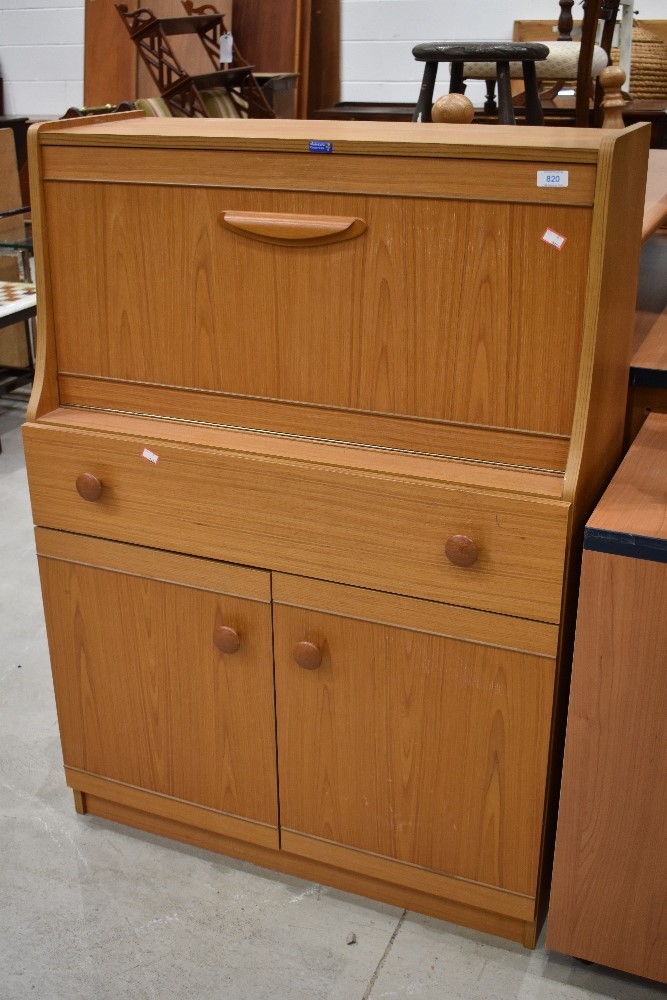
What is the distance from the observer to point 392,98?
6.10 metres

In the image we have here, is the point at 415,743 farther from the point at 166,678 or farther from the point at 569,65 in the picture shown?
the point at 569,65

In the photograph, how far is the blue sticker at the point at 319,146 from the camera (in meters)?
1.45

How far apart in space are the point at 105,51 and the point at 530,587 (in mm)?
6014

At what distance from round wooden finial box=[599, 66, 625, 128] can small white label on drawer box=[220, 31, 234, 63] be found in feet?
12.3

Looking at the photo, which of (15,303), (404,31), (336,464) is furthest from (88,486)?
(404,31)

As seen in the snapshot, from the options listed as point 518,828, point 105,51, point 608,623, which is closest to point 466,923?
point 518,828

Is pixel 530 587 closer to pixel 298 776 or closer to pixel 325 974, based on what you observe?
pixel 298 776

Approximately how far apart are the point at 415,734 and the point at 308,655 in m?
0.21

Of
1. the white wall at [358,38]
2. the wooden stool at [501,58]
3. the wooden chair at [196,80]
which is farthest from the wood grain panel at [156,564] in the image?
the white wall at [358,38]

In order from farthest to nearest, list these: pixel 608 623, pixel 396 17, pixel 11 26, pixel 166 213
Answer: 1. pixel 11 26
2. pixel 396 17
3. pixel 166 213
4. pixel 608 623

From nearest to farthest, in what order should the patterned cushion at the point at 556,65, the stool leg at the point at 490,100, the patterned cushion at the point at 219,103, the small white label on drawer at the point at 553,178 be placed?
the small white label on drawer at the point at 553,178 < the patterned cushion at the point at 556,65 < the stool leg at the point at 490,100 < the patterned cushion at the point at 219,103

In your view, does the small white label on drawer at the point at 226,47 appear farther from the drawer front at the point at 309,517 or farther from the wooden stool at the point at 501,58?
the drawer front at the point at 309,517

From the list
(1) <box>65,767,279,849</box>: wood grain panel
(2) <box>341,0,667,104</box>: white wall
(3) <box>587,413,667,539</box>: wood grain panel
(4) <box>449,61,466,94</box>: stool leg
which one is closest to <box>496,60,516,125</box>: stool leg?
(4) <box>449,61,466,94</box>: stool leg

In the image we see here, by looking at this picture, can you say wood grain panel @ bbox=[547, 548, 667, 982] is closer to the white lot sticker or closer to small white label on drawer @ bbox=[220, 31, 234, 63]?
the white lot sticker
